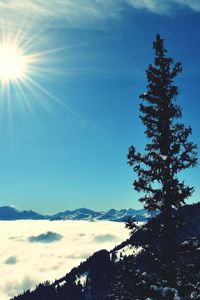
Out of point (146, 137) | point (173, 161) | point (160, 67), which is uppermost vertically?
point (160, 67)

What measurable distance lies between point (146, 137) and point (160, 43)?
6.95 metres

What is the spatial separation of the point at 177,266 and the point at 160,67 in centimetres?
1340

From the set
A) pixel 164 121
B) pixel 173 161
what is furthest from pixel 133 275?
pixel 164 121

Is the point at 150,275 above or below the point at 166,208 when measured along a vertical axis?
below

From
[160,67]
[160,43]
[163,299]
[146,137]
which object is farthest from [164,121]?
[163,299]

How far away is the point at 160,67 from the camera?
1226 inches

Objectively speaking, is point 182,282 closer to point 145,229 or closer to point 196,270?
point 196,270

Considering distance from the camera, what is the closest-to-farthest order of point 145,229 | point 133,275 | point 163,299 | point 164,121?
point 163,299 < point 133,275 < point 145,229 < point 164,121

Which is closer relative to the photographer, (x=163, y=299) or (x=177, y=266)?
(x=163, y=299)

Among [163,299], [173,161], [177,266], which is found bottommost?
[163,299]

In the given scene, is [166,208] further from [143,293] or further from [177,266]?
[143,293]

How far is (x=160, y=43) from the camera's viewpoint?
104 feet

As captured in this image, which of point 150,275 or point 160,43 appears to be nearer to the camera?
point 150,275

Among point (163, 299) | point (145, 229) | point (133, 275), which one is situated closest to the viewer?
point (163, 299)
